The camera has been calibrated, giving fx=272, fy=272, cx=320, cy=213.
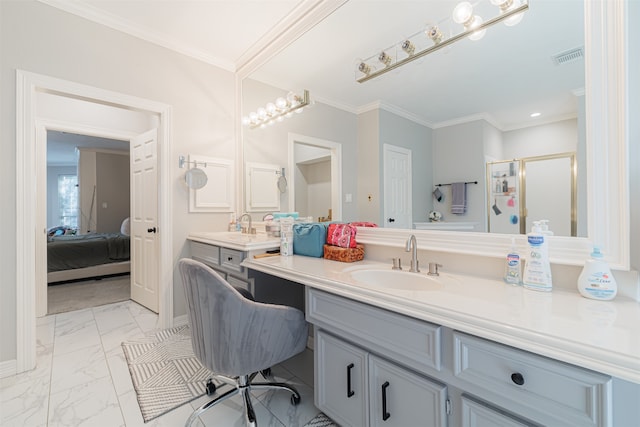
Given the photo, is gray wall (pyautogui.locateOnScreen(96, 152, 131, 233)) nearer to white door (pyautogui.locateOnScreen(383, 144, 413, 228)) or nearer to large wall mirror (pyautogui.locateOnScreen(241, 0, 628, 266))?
large wall mirror (pyautogui.locateOnScreen(241, 0, 628, 266))

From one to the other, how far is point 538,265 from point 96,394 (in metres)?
2.40

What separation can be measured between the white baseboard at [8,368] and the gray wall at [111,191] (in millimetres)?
5888

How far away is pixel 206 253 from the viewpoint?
94.1 inches

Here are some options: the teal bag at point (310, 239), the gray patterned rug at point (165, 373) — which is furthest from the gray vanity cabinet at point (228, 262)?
the gray patterned rug at point (165, 373)

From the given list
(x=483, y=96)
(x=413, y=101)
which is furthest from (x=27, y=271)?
(x=483, y=96)

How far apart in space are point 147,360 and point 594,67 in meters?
2.95

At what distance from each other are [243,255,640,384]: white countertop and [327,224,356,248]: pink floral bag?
0.45 meters

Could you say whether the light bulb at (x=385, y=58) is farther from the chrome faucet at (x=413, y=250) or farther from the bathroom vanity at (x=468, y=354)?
the bathroom vanity at (x=468, y=354)

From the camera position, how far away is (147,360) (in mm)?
1991

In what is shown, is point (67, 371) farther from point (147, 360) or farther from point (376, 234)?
point (376, 234)

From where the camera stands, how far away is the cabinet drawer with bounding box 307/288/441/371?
0.89 meters

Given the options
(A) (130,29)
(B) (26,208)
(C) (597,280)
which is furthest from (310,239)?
(A) (130,29)

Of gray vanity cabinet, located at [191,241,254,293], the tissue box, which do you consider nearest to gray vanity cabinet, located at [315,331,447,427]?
the tissue box

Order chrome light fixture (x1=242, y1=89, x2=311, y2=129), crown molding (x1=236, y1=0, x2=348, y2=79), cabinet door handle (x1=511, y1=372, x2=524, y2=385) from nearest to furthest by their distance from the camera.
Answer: cabinet door handle (x1=511, y1=372, x2=524, y2=385), crown molding (x1=236, y1=0, x2=348, y2=79), chrome light fixture (x1=242, y1=89, x2=311, y2=129)
